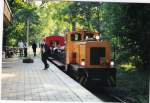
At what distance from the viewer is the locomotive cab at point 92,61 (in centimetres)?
1106

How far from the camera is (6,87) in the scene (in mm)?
8844

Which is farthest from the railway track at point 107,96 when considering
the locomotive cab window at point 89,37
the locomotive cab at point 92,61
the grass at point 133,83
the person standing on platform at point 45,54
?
the person standing on platform at point 45,54

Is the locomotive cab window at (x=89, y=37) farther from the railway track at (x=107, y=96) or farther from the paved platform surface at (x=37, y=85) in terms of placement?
the railway track at (x=107, y=96)

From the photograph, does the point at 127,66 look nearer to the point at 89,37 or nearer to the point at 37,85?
the point at 89,37

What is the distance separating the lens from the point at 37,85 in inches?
368

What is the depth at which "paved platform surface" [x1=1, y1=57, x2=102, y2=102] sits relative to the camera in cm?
786

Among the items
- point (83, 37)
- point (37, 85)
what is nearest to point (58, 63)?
point (83, 37)

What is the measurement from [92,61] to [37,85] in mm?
2106

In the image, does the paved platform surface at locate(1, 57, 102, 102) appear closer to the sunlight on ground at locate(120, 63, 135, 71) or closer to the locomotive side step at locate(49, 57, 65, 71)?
the locomotive side step at locate(49, 57, 65, 71)

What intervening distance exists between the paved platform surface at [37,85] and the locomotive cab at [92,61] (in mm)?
558

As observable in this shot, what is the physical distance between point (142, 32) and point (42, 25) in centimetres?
319

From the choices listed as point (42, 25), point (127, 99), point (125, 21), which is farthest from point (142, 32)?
point (42, 25)

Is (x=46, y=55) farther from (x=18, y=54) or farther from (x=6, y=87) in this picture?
(x=6, y=87)

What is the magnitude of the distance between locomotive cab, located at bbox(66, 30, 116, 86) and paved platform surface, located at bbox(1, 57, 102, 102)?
1.83ft
